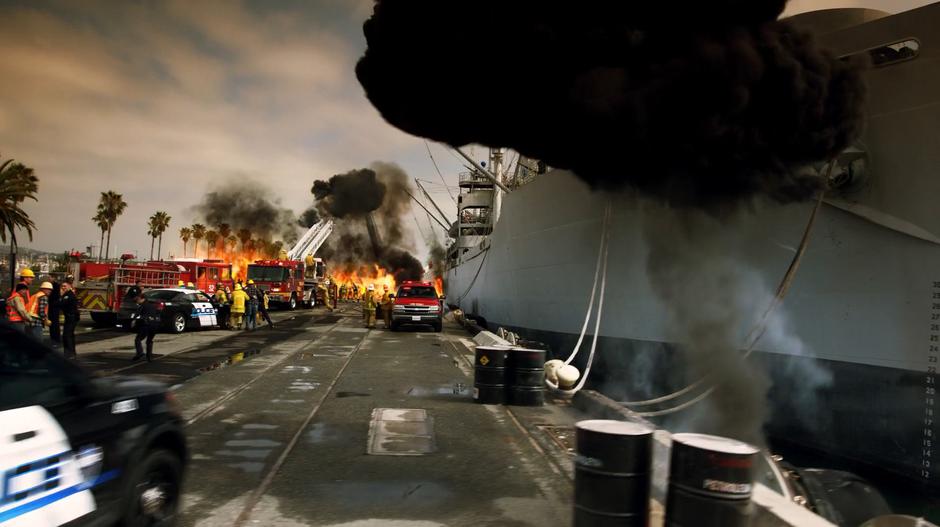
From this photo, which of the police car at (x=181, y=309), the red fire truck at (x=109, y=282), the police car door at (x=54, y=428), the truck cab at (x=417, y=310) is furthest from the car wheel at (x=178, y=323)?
the police car door at (x=54, y=428)

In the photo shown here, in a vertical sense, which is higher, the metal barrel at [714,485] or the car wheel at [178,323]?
the metal barrel at [714,485]

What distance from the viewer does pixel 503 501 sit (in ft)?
17.2

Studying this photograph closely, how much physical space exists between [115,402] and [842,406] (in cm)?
867

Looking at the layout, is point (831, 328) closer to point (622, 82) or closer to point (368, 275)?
point (622, 82)

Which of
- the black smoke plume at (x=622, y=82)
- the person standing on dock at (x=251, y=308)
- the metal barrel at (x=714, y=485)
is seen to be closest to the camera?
the metal barrel at (x=714, y=485)

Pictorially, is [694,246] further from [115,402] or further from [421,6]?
[115,402]

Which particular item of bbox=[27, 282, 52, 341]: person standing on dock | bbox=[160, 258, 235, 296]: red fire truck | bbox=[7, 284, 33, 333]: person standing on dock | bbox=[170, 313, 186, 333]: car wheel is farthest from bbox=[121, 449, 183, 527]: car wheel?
bbox=[160, 258, 235, 296]: red fire truck

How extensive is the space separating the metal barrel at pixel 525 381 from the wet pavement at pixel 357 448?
0.98 feet

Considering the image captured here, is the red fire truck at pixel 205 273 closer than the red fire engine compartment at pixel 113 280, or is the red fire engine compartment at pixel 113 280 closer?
the red fire engine compartment at pixel 113 280

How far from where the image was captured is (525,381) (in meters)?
9.36

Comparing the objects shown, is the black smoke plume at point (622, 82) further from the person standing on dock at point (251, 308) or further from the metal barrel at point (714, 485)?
the person standing on dock at point (251, 308)

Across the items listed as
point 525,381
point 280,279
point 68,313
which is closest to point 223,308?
point 68,313

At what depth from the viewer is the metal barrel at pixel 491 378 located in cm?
941

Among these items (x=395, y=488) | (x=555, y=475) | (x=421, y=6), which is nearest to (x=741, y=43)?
(x=421, y=6)
